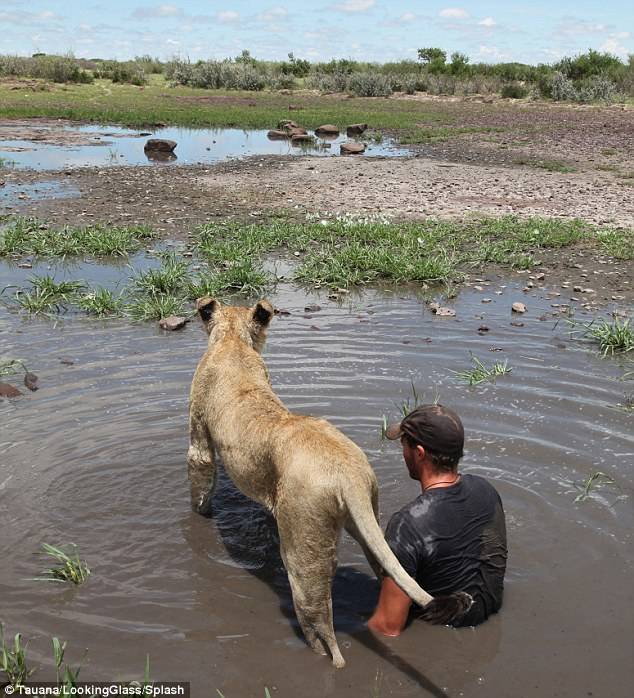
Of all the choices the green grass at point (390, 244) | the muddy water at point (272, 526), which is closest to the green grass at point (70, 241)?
the green grass at point (390, 244)

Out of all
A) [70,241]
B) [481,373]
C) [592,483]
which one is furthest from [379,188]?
[592,483]

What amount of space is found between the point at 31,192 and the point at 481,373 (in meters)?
11.9

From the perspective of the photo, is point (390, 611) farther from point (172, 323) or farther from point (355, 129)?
point (355, 129)

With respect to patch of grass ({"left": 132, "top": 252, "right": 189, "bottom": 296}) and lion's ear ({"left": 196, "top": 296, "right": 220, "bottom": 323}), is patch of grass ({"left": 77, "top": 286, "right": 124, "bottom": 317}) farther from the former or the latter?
lion's ear ({"left": 196, "top": 296, "right": 220, "bottom": 323})

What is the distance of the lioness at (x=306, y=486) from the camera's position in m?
3.56

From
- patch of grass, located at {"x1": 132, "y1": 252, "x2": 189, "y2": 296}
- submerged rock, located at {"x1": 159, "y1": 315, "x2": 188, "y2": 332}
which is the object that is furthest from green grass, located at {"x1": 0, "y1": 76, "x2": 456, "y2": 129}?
submerged rock, located at {"x1": 159, "y1": 315, "x2": 188, "y2": 332}

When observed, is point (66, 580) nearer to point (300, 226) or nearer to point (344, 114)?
point (300, 226)

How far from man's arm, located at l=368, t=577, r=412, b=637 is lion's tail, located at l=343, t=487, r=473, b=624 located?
53 centimetres

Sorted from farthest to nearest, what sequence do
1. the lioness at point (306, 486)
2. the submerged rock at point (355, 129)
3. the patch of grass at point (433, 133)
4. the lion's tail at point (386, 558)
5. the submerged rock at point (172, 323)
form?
the submerged rock at point (355, 129)
the patch of grass at point (433, 133)
the submerged rock at point (172, 323)
the lioness at point (306, 486)
the lion's tail at point (386, 558)

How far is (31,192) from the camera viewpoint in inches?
642

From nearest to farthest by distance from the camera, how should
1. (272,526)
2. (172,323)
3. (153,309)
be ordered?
(272,526)
(172,323)
(153,309)

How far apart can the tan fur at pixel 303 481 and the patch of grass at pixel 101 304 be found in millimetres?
4730

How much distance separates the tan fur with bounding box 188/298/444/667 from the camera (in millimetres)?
3588

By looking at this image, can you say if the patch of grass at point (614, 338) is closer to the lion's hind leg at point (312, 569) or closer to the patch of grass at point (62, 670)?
the lion's hind leg at point (312, 569)
